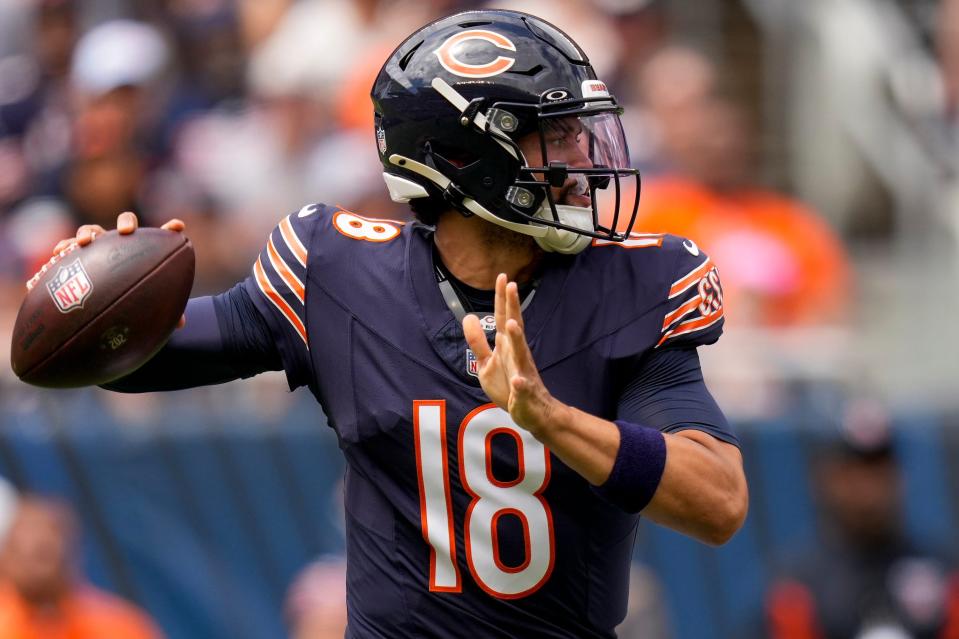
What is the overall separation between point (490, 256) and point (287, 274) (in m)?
Answer: 0.40

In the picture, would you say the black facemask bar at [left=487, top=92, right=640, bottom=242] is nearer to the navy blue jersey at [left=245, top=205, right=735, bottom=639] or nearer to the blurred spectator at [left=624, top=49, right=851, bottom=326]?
the navy blue jersey at [left=245, top=205, right=735, bottom=639]

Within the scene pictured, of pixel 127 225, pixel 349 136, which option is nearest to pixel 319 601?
pixel 127 225

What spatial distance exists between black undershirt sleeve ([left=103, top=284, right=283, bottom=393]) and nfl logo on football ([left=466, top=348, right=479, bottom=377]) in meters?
0.44

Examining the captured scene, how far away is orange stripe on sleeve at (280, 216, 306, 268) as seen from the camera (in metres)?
3.26

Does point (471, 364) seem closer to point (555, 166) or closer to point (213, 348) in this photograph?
point (555, 166)

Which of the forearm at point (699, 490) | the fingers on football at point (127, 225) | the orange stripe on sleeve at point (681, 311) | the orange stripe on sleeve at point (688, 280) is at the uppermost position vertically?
the fingers on football at point (127, 225)

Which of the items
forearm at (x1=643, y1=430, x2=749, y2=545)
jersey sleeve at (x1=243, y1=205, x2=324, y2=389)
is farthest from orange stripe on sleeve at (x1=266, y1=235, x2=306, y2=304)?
forearm at (x1=643, y1=430, x2=749, y2=545)

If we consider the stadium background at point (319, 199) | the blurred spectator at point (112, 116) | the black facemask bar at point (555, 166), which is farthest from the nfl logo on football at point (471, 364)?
the blurred spectator at point (112, 116)

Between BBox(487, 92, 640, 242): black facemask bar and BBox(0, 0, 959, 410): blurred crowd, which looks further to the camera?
BBox(0, 0, 959, 410): blurred crowd

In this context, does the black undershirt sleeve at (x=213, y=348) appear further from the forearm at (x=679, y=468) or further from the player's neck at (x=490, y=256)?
the forearm at (x=679, y=468)

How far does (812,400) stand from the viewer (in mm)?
6070

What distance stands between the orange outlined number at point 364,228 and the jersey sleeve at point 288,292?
0.06m

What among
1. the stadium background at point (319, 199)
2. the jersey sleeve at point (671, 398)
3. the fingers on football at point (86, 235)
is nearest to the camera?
the jersey sleeve at point (671, 398)

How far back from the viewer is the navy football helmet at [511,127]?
307 cm
